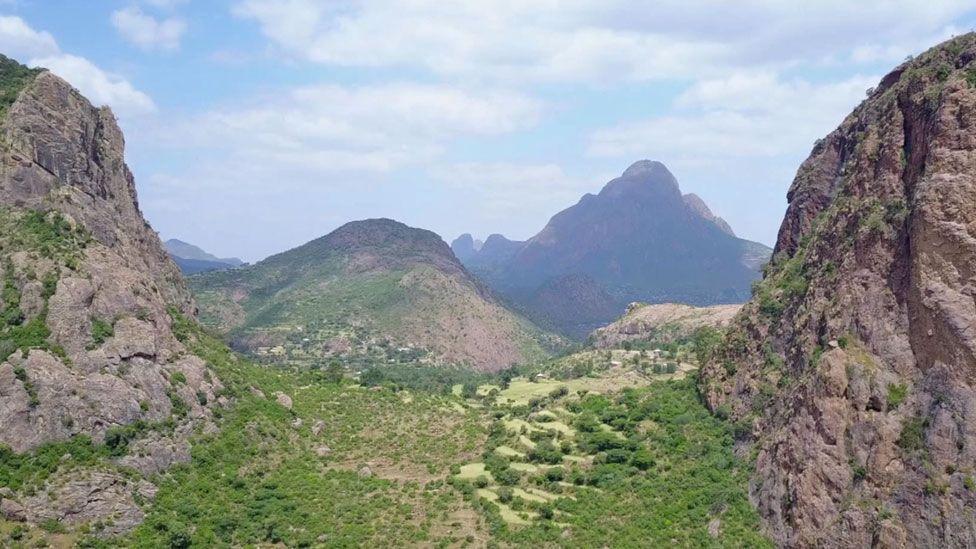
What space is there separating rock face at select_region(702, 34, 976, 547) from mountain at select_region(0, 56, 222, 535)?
47.4m

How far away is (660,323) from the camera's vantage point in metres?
150

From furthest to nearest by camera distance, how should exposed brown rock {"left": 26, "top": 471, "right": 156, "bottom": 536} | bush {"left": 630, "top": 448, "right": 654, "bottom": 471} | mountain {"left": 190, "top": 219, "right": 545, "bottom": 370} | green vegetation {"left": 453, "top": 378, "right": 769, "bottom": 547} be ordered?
mountain {"left": 190, "top": 219, "right": 545, "bottom": 370} < bush {"left": 630, "top": 448, "right": 654, "bottom": 471} < green vegetation {"left": 453, "top": 378, "right": 769, "bottom": 547} < exposed brown rock {"left": 26, "top": 471, "right": 156, "bottom": 536}

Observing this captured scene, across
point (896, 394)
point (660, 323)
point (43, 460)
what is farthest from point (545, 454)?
point (660, 323)

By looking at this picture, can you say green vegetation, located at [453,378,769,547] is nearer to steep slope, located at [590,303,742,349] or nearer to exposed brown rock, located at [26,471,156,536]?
exposed brown rock, located at [26,471,156,536]

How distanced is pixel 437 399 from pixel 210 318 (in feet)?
371

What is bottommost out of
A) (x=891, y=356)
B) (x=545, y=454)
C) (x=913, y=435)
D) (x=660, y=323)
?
(x=545, y=454)

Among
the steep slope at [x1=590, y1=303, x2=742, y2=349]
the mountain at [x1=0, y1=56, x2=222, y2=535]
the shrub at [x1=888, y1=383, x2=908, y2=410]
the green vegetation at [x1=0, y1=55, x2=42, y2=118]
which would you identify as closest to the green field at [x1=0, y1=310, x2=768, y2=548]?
the mountain at [x1=0, y1=56, x2=222, y2=535]

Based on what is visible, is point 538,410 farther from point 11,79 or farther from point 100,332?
point 11,79

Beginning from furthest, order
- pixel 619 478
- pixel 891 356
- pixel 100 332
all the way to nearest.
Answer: pixel 619 478, pixel 100 332, pixel 891 356

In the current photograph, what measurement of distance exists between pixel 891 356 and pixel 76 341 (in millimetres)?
60569

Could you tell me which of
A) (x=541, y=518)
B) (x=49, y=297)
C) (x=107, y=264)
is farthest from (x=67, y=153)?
(x=541, y=518)

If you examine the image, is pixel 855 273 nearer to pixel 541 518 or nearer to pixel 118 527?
pixel 541 518

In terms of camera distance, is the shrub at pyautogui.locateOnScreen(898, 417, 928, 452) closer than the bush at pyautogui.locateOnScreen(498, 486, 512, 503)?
Yes

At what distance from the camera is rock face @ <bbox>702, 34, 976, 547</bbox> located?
45.3 m
